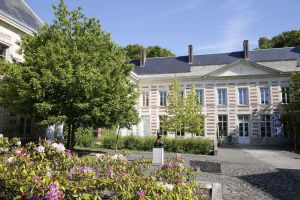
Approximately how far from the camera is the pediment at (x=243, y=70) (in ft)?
Answer: 93.9

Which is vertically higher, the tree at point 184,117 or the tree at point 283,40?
the tree at point 283,40

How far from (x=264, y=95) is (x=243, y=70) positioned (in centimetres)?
343

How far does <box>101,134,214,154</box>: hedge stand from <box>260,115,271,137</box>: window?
482 inches

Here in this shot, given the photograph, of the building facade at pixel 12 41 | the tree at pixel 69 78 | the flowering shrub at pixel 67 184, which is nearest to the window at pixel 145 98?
the building facade at pixel 12 41

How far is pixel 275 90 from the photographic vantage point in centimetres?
2841

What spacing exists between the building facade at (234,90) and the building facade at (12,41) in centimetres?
1608

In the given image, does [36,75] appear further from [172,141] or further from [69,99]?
[172,141]

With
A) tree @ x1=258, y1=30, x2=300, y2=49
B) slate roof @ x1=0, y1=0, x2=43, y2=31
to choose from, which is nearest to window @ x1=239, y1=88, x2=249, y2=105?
tree @ x1=258, y1=30, x2=300, y2=49

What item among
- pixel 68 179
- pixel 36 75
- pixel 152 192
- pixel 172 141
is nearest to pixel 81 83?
pixel 36 75

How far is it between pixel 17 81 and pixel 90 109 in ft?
10.5

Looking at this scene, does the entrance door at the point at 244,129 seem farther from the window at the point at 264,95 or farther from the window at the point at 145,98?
the window at the point at 145,98

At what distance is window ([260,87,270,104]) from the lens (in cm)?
2878

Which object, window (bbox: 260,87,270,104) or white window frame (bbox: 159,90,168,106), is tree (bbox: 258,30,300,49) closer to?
window (bbox: 260,87,270,104)

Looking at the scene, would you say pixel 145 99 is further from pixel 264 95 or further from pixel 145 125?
pixel 264 95
